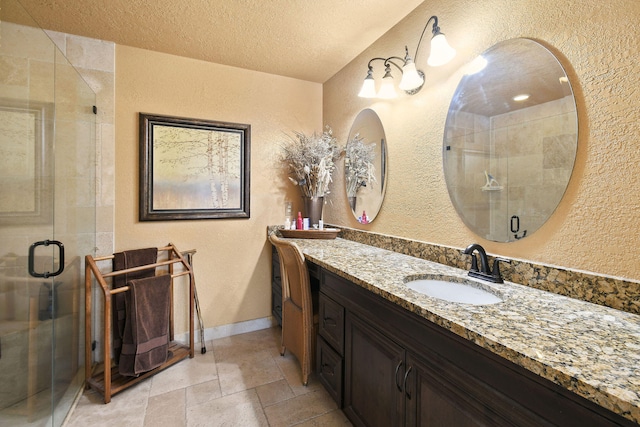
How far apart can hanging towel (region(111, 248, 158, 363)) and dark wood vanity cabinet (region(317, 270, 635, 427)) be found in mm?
1382

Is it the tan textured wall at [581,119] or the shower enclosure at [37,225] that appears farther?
the shower enclosure at [37,225]

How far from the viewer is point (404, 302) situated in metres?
1.04

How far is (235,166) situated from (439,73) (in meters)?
1.80

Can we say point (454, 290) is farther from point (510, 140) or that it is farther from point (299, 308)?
point (299, 308)

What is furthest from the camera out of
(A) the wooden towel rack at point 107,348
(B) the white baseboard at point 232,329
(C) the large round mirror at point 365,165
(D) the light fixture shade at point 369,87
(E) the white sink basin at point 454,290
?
(B) the white baseboard at point 232,329

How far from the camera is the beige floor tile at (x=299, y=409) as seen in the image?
161 cm

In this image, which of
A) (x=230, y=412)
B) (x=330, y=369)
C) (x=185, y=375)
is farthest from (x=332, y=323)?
(x=185, y=375)

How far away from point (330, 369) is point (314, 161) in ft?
5.49

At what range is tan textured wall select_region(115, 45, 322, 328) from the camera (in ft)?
7.49

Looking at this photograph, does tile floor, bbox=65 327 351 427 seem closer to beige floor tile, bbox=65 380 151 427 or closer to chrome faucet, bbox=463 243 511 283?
beige floor tile, bbox=65 380 151 427

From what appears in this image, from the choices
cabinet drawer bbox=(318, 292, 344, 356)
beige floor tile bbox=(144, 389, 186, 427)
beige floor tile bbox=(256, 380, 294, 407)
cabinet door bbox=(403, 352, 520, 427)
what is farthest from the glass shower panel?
cabinet door bbox=(403, 352, 520, 427)

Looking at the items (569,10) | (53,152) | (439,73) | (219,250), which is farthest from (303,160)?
(569,10)

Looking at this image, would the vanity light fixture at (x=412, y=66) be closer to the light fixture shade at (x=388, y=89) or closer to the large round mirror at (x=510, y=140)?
the light fixture shade at (x=388, y=89)

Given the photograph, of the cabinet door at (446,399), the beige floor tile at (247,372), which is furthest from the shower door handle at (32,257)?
the cabinet door at (446,399)
